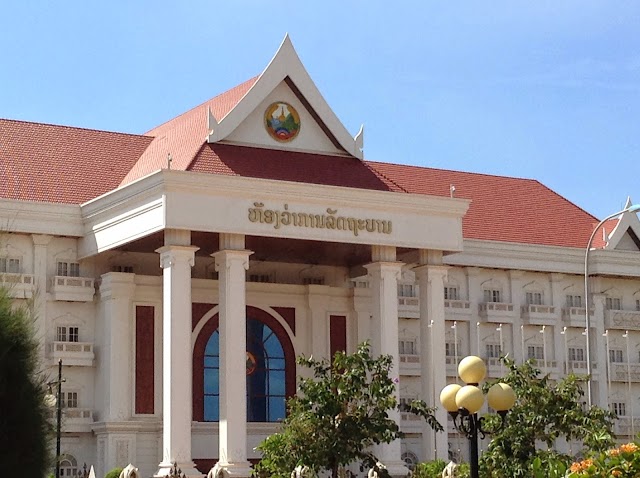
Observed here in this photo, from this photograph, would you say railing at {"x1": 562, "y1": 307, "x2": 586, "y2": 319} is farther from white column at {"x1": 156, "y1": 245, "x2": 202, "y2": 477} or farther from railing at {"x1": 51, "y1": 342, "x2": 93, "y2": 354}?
railing at {"x1": 51, "y1": 342, "x2": 93, "y2": 354}

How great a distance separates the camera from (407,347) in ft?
184

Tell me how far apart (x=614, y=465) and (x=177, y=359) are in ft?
102

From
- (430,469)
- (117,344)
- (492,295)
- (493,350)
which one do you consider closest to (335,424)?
(430,469)

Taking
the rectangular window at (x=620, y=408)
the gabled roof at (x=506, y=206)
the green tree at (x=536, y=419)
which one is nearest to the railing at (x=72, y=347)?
the gabled roof at (x=506, y=206)

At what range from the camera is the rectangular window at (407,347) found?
55719 millimetres

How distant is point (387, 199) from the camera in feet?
158

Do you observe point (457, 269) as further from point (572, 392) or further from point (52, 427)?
point (52, 427)

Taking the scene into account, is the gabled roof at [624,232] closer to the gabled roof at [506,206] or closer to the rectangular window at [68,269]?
the gabled roof at [506,206]

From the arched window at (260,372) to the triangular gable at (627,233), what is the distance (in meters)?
17.4

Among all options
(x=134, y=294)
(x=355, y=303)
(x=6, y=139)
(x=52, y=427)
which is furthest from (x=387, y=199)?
(x=52, y=427)

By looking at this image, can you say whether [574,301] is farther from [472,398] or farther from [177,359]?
[472,398]

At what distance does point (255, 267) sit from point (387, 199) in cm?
686

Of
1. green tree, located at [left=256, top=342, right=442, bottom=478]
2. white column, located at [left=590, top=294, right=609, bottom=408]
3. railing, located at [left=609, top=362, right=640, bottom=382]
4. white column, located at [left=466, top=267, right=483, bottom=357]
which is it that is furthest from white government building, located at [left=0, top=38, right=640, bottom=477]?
green tree, located at [left=256, top=342, right=442, bottom=478]

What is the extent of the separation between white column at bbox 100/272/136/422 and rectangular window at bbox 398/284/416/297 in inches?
503
